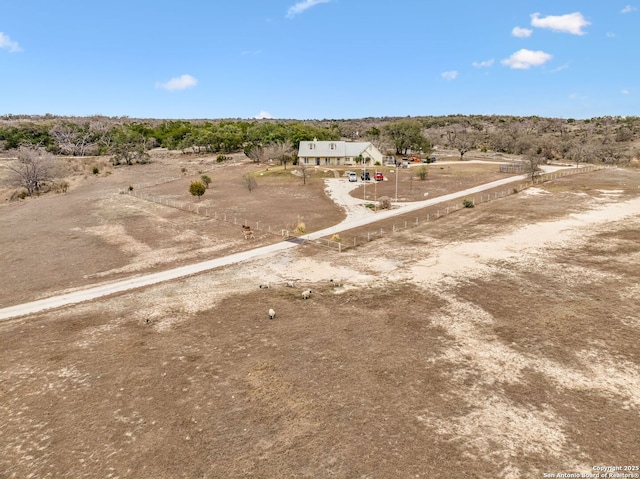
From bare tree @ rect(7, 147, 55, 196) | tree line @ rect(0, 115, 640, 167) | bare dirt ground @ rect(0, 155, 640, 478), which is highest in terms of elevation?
tree line @ rect(0, 115, 640, 167)

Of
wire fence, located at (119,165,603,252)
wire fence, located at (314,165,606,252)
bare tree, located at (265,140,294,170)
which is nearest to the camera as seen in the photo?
wire fence, located at (314,165,606,252)

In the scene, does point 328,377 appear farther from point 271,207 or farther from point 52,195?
point 52,195

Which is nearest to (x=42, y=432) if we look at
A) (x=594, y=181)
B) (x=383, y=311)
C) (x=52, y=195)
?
(x=383, y=311)

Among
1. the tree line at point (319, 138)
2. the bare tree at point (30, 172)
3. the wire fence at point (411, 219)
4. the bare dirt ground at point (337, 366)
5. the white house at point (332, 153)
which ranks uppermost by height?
the tree line at point (319, 138)

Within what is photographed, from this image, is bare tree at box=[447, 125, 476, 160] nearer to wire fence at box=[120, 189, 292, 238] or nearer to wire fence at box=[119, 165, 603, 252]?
wire fence at box=[119, 165, 603, 252]

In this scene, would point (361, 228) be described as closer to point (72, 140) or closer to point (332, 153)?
point (332, 153)

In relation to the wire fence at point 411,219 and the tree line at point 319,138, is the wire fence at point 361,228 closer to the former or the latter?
the wire fence at point 411,219

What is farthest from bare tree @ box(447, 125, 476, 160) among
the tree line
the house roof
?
the house roof

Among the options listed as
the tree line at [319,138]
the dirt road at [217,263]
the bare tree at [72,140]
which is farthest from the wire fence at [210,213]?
the bare tree at [72,140]
